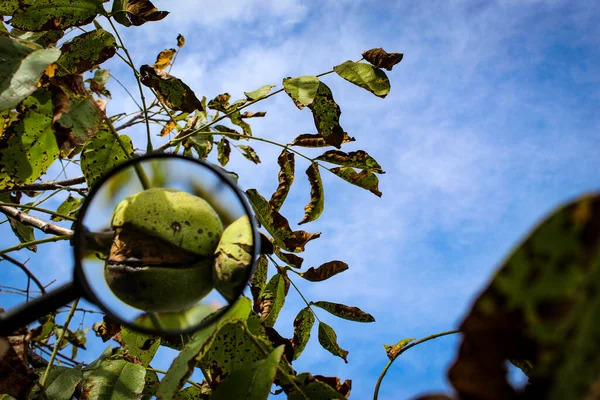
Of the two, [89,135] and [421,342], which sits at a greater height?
[89,135]

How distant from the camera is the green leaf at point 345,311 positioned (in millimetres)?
2324

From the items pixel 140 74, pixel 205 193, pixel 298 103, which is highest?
pixel 140 74

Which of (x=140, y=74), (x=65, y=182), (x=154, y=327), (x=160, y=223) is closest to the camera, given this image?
(x=160, y=223)

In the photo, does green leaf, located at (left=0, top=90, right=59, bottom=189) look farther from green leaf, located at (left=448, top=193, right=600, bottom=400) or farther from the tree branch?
green leaf, located at (left=448, top=193, right=600, bottom=400)

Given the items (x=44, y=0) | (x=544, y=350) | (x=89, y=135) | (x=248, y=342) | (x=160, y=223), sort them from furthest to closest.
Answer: (x=44, y=0) < (x=89, y=135) < (x=248, y=342) < (x=160, y=223) < (x=544, y=350)

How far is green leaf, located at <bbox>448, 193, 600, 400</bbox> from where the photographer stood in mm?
508

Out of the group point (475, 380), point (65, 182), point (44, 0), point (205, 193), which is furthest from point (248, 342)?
point (65, 182)

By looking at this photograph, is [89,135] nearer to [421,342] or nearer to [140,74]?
[140,74]

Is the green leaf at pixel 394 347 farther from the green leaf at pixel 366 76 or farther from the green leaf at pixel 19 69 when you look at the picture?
the green leaf at pixel 19 69

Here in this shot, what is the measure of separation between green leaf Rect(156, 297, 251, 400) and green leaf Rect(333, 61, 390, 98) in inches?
42.6

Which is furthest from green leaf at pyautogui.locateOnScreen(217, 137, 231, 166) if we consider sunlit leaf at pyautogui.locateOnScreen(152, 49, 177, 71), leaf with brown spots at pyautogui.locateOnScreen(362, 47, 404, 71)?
leaf with brown spots at pyautogui.locateOnScreen(362, 47, 404, 71)

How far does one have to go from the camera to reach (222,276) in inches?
54.0

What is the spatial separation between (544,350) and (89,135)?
169cm

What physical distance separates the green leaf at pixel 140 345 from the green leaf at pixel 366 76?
56.3 inches
